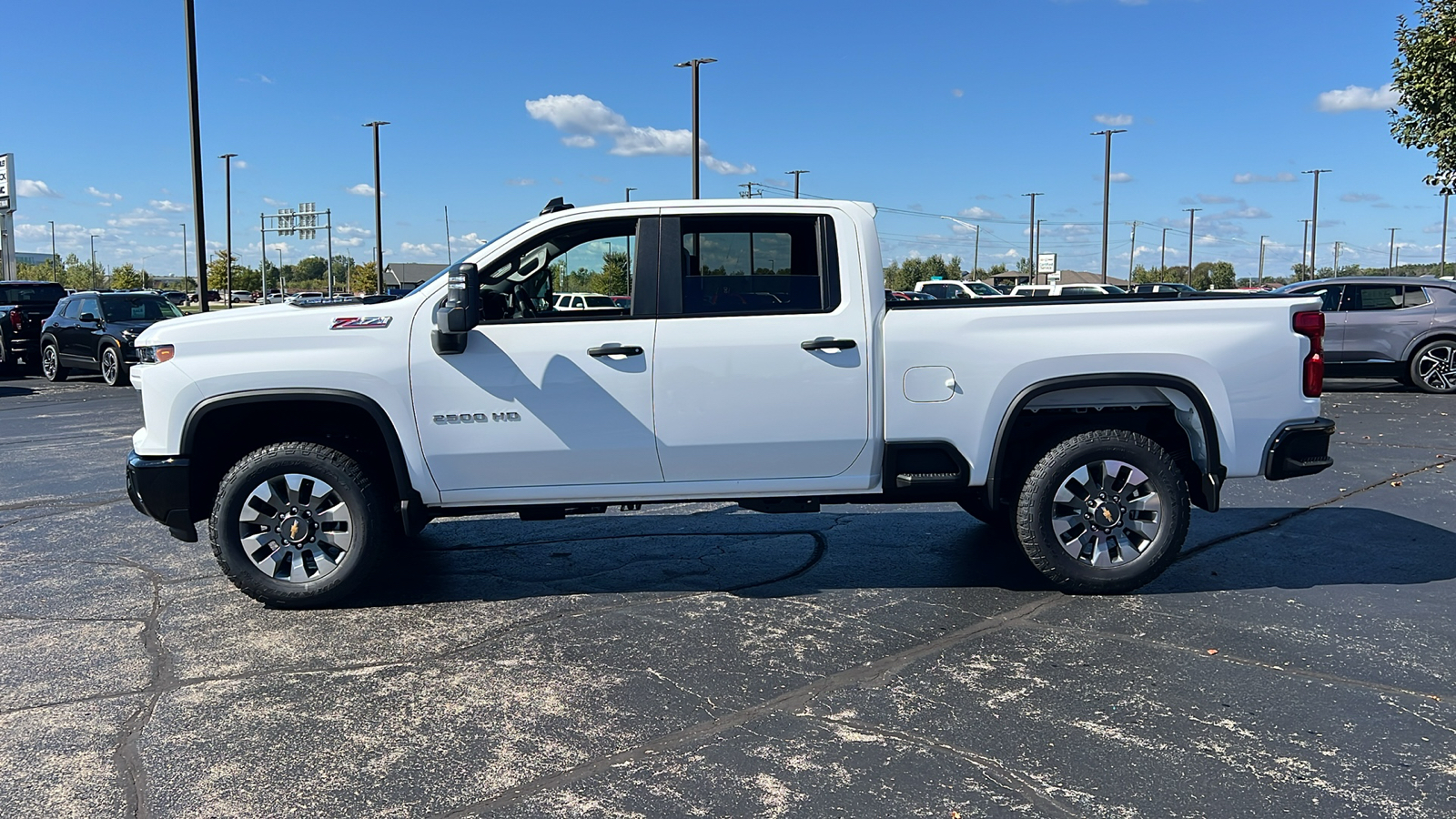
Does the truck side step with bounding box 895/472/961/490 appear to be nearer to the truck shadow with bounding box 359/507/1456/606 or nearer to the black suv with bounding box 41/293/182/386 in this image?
the truck shadow with bounding box 359/507/1456/606

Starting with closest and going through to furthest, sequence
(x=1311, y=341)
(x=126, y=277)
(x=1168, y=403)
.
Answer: (x=1311, y=341) → (x=1168, y=403) → (x=126, y=277)

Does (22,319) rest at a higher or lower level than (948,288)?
lower

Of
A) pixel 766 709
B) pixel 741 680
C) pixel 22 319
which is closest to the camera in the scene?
pixel 766 709

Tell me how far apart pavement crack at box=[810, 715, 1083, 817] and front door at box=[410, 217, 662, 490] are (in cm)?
188

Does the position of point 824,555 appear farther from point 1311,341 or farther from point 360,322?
point 360,322

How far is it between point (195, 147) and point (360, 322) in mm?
17255

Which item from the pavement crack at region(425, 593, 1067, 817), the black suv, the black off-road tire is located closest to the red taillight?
the pavement crack at region(425, 593, 1067, 817)

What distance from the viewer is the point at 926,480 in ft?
17.8

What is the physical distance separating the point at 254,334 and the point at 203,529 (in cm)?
309

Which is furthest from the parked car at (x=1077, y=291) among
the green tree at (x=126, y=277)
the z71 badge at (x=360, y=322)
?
the green tree at (x=126, y=277)

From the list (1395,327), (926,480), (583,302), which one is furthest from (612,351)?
(1395,327)

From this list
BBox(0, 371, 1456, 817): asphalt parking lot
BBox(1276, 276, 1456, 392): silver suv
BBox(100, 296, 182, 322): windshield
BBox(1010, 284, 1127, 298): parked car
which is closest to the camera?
BBox(0, 371, 1456, 817): asphalt parking lot

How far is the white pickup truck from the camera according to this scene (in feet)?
17.2

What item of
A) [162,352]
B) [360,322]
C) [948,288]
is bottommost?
[162,352]
